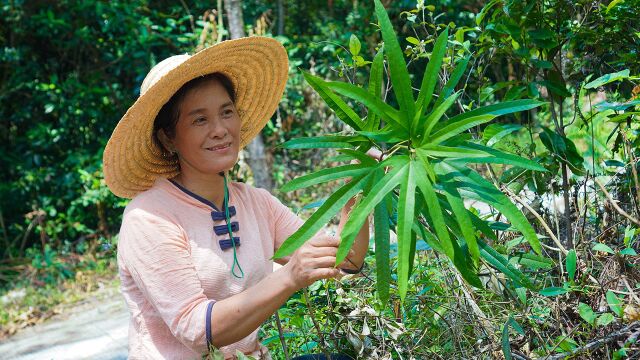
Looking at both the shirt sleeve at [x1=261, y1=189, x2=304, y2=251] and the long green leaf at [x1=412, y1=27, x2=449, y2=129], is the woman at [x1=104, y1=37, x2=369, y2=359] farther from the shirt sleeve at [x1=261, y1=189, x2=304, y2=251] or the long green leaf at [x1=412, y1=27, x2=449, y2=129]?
the long green leaf at [x1=412, y1=27, x2=449, y2=129]

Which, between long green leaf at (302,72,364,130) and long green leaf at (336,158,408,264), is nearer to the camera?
long green leaf at (336,158,408,264)

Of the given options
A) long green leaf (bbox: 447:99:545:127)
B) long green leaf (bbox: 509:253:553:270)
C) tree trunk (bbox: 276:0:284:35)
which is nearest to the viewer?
long green leaf (bbox: 447:99:545:127)

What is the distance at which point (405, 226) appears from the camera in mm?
1649

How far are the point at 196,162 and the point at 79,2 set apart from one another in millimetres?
5422

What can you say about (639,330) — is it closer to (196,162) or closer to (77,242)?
Result: (196,162)

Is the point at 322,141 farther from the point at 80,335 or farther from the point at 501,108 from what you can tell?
the point at 80,335

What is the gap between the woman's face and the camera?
249 cm

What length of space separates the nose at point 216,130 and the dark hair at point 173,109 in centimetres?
13

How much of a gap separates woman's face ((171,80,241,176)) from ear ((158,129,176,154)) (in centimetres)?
8

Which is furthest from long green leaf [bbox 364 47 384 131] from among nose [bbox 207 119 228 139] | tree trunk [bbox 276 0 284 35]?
tree trunk [bbox 276 0 284 35]

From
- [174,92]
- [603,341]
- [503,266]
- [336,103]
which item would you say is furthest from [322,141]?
[603,341]

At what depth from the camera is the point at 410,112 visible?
5.99ft

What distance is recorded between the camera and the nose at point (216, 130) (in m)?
2.48

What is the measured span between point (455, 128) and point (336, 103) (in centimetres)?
37
